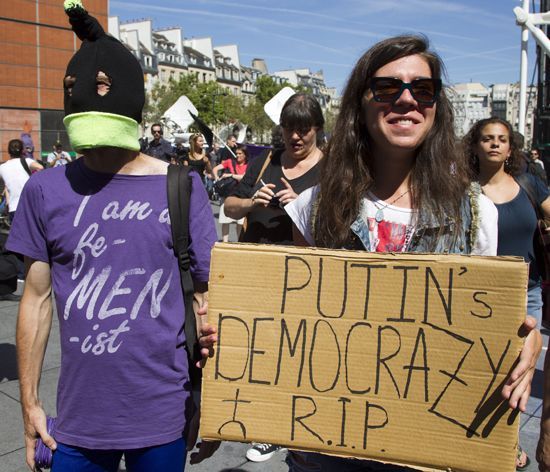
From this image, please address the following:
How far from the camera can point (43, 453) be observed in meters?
1.87

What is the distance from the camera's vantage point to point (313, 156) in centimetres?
356

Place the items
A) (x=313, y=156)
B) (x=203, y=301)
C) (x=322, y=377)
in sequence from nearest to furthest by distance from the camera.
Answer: (x=322, y=377), (x=203, y=301), (x=313, y=156)

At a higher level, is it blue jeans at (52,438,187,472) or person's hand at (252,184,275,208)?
person's hand at (252,184,275,208)

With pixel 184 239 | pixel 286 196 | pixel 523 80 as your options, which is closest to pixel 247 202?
pixel 286 196

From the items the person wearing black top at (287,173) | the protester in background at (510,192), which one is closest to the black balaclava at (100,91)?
the person wearing black top at (287,173)

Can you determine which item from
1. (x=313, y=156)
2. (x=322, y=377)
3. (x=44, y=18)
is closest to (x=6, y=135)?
(x=44, y=18)

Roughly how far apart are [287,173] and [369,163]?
1.62m

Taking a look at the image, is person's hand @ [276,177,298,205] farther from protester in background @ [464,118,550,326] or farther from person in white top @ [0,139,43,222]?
person in white top @ [0,139,43,222]

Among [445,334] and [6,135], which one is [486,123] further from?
[6,135]

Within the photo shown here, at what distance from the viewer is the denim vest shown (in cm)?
174

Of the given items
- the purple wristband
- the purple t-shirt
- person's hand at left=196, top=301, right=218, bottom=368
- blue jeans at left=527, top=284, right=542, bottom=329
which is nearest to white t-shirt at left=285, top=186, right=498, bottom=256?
person's hand at left=196, top=301, right=218, bottom=368

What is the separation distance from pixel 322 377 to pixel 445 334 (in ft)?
1.10

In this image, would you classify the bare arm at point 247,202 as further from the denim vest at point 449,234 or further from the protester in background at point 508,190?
the denim vest at point 449,234

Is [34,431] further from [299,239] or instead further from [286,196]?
[286,196]
